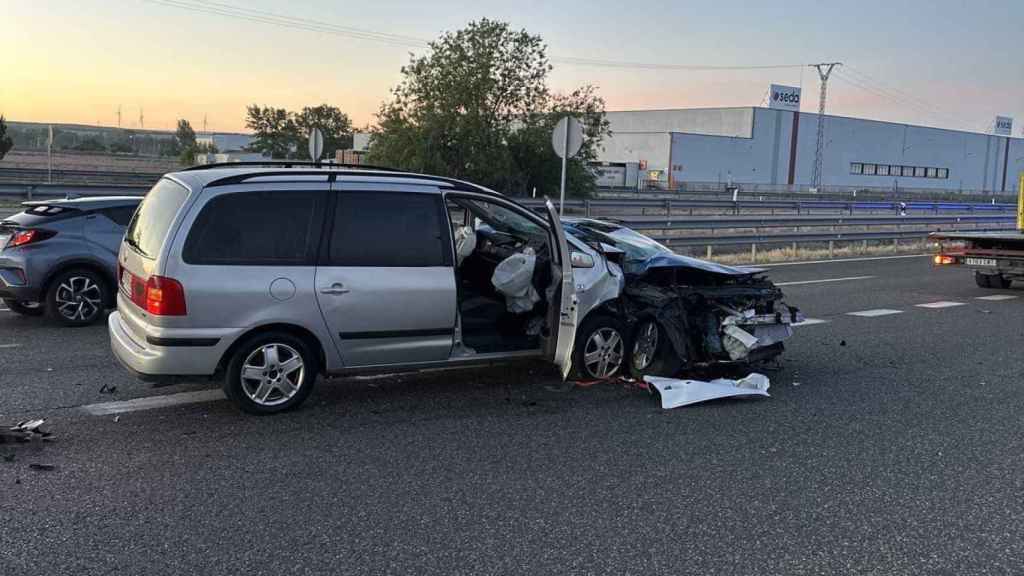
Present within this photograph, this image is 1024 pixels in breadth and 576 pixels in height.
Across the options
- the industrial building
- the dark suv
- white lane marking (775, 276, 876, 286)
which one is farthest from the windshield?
the industrial building

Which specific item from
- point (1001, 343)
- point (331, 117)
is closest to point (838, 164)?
point (331, 117)

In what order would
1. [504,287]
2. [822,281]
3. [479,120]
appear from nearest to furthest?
[504,287] < [822,281] < [479,120]

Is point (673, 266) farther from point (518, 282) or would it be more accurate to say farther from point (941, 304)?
point (941, 304)

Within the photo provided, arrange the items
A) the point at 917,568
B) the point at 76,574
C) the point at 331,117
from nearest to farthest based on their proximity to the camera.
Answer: the point at 76,574 < the point at 917,568 < the point at 331,117

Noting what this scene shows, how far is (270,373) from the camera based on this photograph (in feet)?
19.7

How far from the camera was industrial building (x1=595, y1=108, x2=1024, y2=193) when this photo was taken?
73625 millimetres

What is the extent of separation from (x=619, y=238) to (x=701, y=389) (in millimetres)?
1771

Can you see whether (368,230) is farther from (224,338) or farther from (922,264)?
(922,264)

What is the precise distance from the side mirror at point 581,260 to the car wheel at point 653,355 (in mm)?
808

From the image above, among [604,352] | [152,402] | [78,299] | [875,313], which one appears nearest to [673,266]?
[604,352]

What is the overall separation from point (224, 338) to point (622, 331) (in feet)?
10.6

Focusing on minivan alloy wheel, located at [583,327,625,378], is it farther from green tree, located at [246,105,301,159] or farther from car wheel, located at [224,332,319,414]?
green tree, located at [246,105,301,159]

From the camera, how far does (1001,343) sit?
9984 mm

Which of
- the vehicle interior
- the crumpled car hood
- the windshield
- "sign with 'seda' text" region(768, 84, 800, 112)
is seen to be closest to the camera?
the vehicle interior
